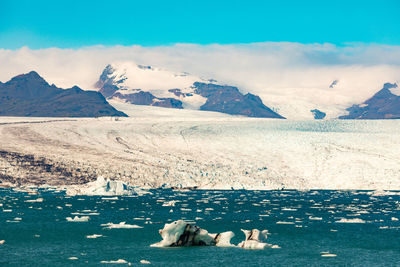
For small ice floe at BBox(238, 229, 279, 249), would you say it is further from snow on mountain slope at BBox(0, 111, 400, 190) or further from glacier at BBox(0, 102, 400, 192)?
snow on mountain slope at BBox(0, 111, 400, 190)

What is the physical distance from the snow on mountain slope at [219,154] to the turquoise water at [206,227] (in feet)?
21.8

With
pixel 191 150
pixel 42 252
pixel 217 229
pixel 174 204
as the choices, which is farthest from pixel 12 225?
pixel 191 150

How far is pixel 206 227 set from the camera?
2400cm

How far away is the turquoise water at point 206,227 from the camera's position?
17.3m

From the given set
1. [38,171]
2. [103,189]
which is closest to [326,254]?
[103,189]

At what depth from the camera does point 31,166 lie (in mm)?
45750

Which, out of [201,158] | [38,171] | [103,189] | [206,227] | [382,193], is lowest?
[206,227]

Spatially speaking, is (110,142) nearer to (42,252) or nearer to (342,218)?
(342,218)

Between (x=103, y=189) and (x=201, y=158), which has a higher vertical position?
(x=201, y=158)

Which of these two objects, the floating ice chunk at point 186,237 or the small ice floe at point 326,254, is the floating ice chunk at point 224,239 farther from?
the small ice floe at point 326,254

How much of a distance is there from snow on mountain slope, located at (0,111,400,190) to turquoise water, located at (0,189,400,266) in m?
6.64

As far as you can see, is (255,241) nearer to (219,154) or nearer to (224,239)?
(224,239)

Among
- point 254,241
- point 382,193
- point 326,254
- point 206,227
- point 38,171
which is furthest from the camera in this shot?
point 38,171

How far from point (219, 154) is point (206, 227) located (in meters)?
30.0
